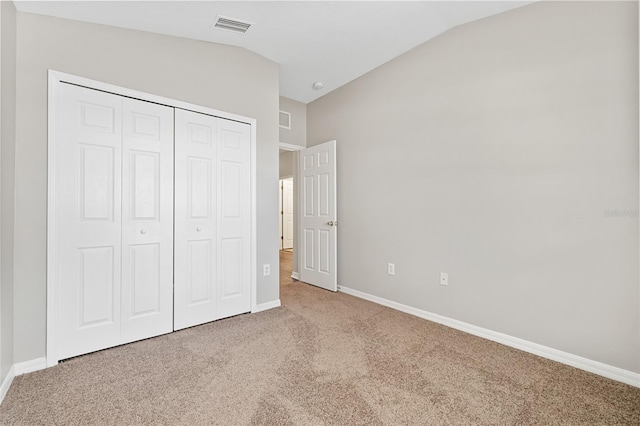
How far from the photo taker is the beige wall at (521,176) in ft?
6.19

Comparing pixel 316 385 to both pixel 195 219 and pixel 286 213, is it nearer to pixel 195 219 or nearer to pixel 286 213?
pixel 195 219

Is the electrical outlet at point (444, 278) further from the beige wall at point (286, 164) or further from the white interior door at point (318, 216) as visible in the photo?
the beige wall at point (286, 164)

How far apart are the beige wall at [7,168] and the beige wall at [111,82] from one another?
6 centimetres

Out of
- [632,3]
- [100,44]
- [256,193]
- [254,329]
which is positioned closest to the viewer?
[632,3]

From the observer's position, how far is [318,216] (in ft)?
13.3

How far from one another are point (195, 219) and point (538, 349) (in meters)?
2.99

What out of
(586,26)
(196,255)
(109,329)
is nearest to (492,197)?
(586,26)

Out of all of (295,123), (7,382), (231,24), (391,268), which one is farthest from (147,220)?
(295,123)

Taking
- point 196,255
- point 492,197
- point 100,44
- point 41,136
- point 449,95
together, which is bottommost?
point 196,255

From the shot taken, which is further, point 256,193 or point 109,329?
point 256,193

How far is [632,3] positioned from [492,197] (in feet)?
4.65

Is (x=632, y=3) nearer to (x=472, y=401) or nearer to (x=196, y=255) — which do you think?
(x=472, y=401)

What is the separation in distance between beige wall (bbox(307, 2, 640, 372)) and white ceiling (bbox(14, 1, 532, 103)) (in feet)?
0.80

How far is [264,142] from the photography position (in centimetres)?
318
